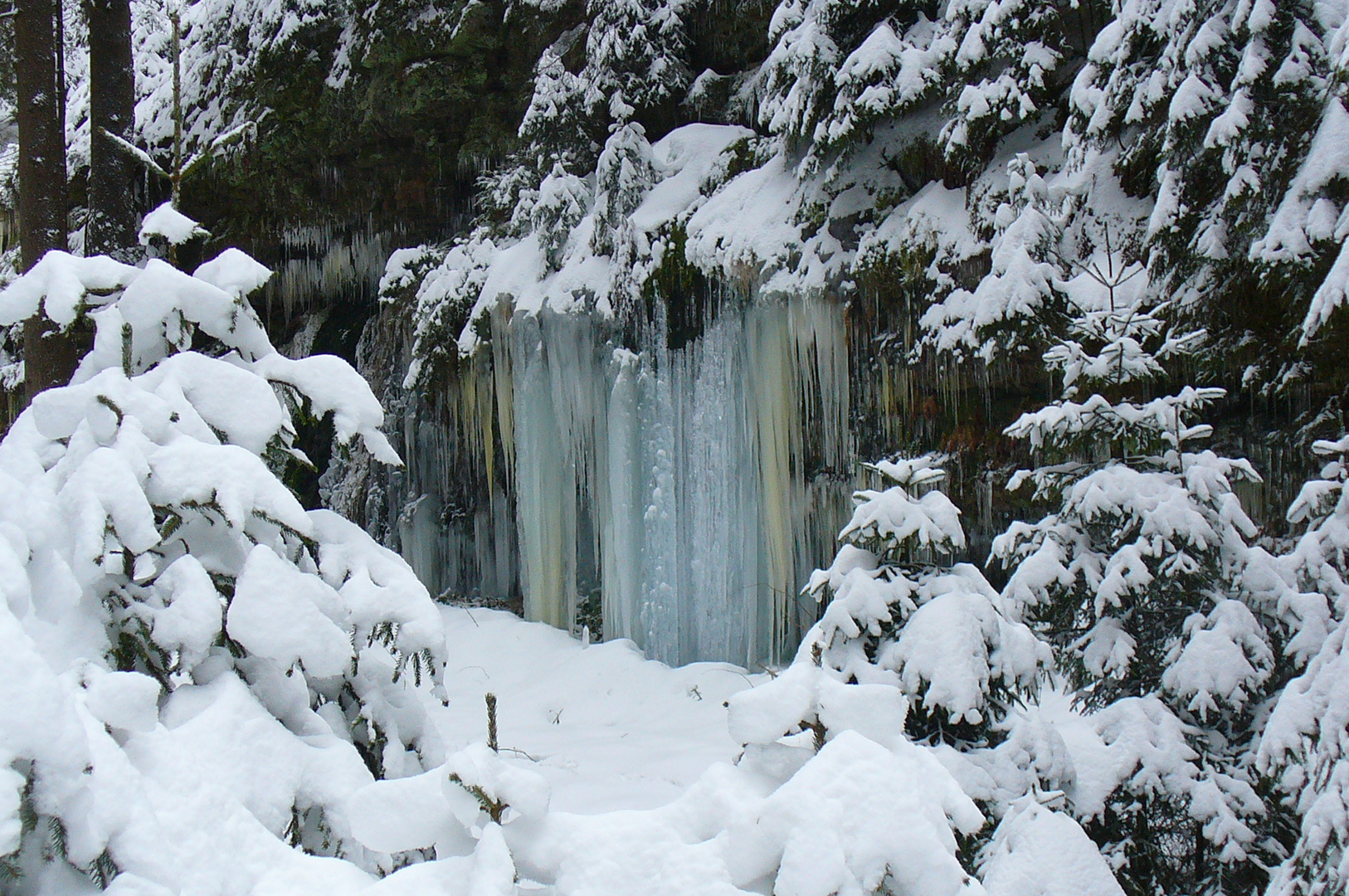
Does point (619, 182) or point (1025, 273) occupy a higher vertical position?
point (619, 182)

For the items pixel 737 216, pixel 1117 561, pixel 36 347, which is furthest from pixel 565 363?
pixel 1117 561

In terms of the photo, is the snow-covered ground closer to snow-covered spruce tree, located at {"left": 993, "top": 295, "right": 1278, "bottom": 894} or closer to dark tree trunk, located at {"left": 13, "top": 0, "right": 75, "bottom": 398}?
snow-covered spruce tree, located at {"left": 993, "top": 295, "right": 1278, "bottom": 894}

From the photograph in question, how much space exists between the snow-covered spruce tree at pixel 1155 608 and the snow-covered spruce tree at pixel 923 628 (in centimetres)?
46

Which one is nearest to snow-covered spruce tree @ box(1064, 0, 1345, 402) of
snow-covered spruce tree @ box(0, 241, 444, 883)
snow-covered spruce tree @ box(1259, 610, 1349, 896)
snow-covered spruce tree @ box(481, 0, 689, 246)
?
snow-covered spruce tree @ box(1259, 610, 1349, 896)

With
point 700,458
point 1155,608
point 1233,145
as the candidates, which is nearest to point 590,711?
point 700,458

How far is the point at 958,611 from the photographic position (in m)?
2.33

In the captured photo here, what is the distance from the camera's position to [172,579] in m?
1.69

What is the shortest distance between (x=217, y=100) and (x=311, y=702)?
416 inches

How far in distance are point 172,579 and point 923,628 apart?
5.58 ft

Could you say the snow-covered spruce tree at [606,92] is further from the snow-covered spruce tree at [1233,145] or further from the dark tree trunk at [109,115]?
the snow-covered spruce tree at [1233,145]

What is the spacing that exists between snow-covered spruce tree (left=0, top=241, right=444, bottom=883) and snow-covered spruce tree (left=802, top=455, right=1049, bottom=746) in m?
1.08

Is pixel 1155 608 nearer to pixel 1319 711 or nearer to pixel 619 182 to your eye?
pixel 1319 711

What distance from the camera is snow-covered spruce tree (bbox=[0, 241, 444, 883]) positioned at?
1.29 meters

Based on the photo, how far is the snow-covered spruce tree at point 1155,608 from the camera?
8.59 feet
